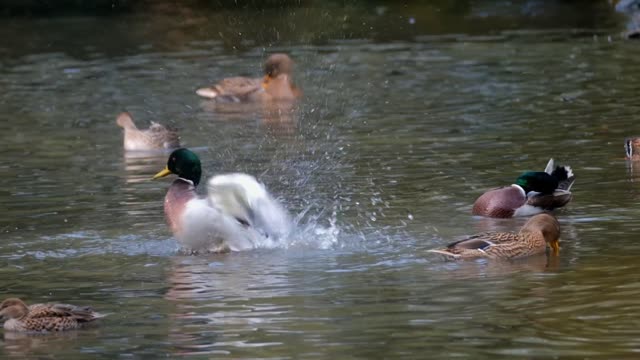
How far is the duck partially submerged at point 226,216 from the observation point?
12.3 m

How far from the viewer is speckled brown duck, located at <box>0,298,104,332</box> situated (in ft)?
31.8

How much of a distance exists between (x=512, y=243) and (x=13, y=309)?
3.65 m

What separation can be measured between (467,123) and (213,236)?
7.28 meters

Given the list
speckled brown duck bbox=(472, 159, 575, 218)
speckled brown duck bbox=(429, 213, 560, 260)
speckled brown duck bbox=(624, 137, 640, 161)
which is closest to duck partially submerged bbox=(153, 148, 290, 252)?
speckled brown duck bbox=(429, 213, 560, 260)

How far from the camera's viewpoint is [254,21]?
107 feet

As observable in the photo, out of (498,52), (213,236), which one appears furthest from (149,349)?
(498,52)

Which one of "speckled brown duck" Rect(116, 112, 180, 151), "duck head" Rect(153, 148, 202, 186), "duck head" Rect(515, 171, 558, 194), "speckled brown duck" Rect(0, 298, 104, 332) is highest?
"duck head" Rect(153, 148, 202, 186)

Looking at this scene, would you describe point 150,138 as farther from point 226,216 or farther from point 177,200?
point 226,216

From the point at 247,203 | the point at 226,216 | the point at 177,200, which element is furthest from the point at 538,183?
the point at 177,200

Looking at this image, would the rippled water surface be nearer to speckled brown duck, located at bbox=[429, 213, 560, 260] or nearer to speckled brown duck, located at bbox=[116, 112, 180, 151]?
speckled brown duck, located at bbox=[429, 213, 560, 260]

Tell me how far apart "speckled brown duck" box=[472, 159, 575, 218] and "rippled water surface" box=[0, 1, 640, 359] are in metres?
0.13

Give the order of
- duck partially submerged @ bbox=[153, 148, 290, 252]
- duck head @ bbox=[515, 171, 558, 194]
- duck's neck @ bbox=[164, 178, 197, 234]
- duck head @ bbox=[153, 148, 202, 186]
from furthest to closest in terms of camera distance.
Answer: duck head @ bbox=[515, 171, 558, 194]
duck head @ bbox=[153, 148, 202, 186]
duck's neck @ bbox=[164, 178, 197, 234]
duck partially submerged @ bbox=[153, 148, 290, 252]

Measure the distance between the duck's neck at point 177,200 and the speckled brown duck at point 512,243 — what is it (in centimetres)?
213

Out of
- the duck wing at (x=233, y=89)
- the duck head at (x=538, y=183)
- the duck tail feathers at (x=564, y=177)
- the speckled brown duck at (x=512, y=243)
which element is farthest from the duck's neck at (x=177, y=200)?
the duck wing at (x=233, y=89)
